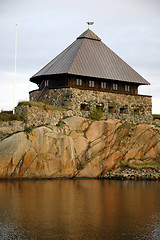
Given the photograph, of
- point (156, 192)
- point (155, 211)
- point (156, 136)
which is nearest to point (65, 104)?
point (156, 136)

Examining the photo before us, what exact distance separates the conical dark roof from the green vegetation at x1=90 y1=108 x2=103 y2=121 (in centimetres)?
518

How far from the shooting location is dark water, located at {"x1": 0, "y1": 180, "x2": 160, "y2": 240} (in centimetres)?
2203


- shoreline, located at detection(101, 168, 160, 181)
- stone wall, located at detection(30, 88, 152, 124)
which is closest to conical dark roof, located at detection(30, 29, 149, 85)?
stone wall, located at detection(30, 88, 152, 124)

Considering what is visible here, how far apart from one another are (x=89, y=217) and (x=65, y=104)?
107 feet

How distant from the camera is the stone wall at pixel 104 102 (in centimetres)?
5772

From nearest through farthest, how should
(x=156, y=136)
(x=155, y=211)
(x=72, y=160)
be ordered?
(x=155, y=211) < (x=72, y=160) < (x=156, y=136)

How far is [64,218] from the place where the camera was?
84.0ft

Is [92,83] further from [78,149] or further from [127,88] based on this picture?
[78,149]

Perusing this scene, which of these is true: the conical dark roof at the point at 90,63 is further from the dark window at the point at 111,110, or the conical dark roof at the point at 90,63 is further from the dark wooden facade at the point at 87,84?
the dark window at the point at 111,110

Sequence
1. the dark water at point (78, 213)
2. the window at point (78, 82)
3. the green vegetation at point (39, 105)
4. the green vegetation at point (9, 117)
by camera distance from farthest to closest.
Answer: the window at point (78, 82), the green vegetation at point (39, 105), the green vegetation at point (9, 117), the dark water at point (78, 213)

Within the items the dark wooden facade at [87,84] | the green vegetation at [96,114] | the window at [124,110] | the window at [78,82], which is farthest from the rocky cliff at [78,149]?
the window at [78,82]

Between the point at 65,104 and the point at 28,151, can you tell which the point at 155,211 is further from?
the point at 65,104

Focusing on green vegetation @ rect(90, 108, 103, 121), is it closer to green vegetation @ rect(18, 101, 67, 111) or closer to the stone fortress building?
the stone fortress building

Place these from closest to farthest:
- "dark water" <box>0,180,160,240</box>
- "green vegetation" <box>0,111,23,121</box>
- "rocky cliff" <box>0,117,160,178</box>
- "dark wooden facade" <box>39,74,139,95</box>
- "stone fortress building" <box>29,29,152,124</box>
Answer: "dark water" <box>0,180,160,240</box>, "rocky cliff" <box>0,117,160,178</box>, "green vegetation" <box>0,111,23,121</box>, "stone fortress building" <box>29,29,152,124</box>, "dark wooden facade" <box>39,74,139,95</box>
